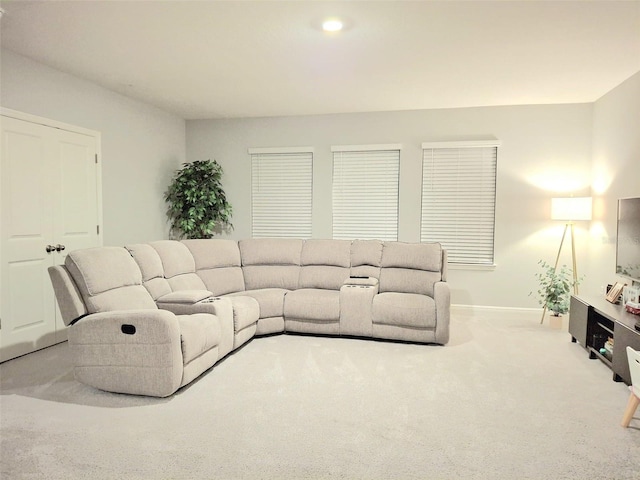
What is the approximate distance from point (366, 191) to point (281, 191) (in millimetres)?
1207

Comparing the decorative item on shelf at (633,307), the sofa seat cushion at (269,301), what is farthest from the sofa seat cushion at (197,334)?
the decorative item on shelf at (633,307)

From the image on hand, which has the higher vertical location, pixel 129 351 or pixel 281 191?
pixel 281 191

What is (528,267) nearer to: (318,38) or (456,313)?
(456,313)

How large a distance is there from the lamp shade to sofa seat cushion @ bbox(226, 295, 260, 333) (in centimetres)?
345

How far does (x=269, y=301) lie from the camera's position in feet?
14.7

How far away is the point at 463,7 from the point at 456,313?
370cm

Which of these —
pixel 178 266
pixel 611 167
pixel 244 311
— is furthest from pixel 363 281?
pixel 611 167

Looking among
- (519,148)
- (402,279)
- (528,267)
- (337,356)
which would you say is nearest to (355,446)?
(337,356)

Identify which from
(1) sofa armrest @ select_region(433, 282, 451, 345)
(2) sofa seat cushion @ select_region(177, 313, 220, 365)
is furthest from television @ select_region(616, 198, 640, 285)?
(2) sofa seat cushion @ select_region(177, 313, 220, 365)

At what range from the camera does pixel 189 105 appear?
5543 mm

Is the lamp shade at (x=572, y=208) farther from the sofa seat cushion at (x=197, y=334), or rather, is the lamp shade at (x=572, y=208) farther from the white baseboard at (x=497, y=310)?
the sofa seat cushion at (x=197, y=334)

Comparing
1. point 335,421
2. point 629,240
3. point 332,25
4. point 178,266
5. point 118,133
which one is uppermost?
point 332,25

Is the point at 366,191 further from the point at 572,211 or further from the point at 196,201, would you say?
the point at 572,211

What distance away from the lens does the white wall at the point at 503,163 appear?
533 centimetres
